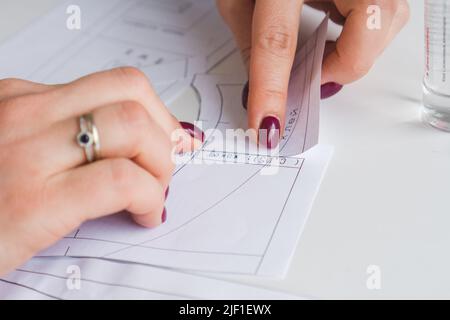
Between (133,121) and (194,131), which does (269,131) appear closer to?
(194,131)

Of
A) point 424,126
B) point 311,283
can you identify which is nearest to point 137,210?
point 311,283

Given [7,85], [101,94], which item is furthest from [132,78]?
[7,85]

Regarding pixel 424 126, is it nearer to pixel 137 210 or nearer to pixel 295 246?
pixel 295 246

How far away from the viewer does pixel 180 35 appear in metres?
1.03

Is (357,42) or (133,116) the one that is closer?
(133,116)

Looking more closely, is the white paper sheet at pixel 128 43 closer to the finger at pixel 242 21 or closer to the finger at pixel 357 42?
the finger at pixel 242 21

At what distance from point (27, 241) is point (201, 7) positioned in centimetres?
61

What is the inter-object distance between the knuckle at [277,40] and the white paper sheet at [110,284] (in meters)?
0.34

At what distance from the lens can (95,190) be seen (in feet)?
1.95

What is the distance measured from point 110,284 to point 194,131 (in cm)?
25

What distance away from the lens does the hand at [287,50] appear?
2.63 ft

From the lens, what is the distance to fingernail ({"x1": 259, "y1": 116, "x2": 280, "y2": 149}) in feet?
2.56

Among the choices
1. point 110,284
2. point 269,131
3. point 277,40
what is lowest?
point 110,284

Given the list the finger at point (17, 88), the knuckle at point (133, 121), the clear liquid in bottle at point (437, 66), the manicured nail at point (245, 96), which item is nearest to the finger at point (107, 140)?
the knuckle at point (133, 121)
